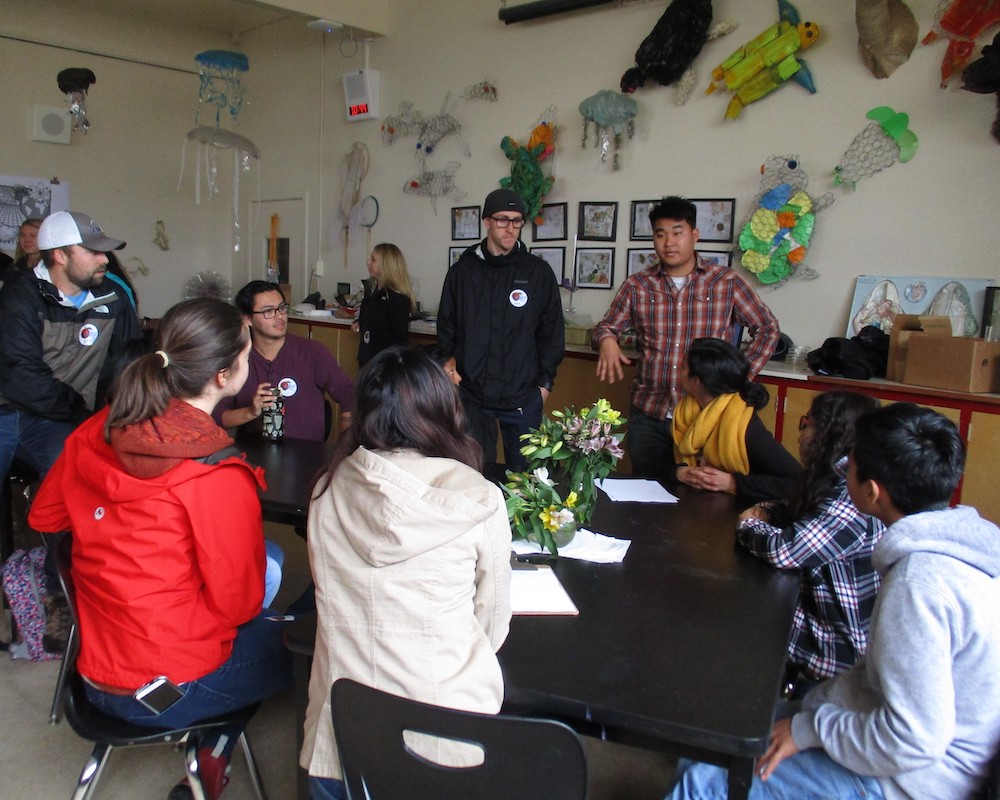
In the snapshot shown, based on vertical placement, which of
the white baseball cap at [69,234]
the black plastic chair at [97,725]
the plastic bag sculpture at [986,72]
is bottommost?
the black plastic chair at [97,725]

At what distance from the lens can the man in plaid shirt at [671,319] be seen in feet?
10.4

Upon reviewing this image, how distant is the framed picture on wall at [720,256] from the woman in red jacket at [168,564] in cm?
310

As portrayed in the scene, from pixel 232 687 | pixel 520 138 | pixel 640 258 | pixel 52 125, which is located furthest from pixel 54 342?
pixel 52 125

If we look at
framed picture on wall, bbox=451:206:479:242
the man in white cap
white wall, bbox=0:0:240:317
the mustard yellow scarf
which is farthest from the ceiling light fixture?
the mustard yellow scarf

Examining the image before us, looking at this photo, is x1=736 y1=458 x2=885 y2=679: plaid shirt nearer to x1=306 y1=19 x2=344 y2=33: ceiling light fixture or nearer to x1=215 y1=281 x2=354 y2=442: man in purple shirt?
x1=215 y1=281 x2=354 y2=442: man in purple shirt

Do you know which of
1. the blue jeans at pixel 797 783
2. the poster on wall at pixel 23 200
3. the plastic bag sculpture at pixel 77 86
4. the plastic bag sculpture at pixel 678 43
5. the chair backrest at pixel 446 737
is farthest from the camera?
the poster on wall at pixel 23 200

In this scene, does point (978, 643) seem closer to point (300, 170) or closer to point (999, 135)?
point (999, 135)

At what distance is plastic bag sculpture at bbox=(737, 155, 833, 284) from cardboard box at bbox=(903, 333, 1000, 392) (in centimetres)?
82

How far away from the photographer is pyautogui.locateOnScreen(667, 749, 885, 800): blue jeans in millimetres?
1269

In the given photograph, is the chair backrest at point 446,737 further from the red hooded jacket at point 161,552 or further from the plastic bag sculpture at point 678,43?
the plastic bag sculpture at point 678,43

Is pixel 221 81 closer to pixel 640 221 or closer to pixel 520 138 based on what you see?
pixel 520 138

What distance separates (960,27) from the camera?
10.8ft

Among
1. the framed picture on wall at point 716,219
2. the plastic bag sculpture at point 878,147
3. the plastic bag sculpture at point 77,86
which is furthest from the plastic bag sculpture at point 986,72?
the plastic bag sculpture at point 77,86

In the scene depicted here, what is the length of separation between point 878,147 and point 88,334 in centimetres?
345
